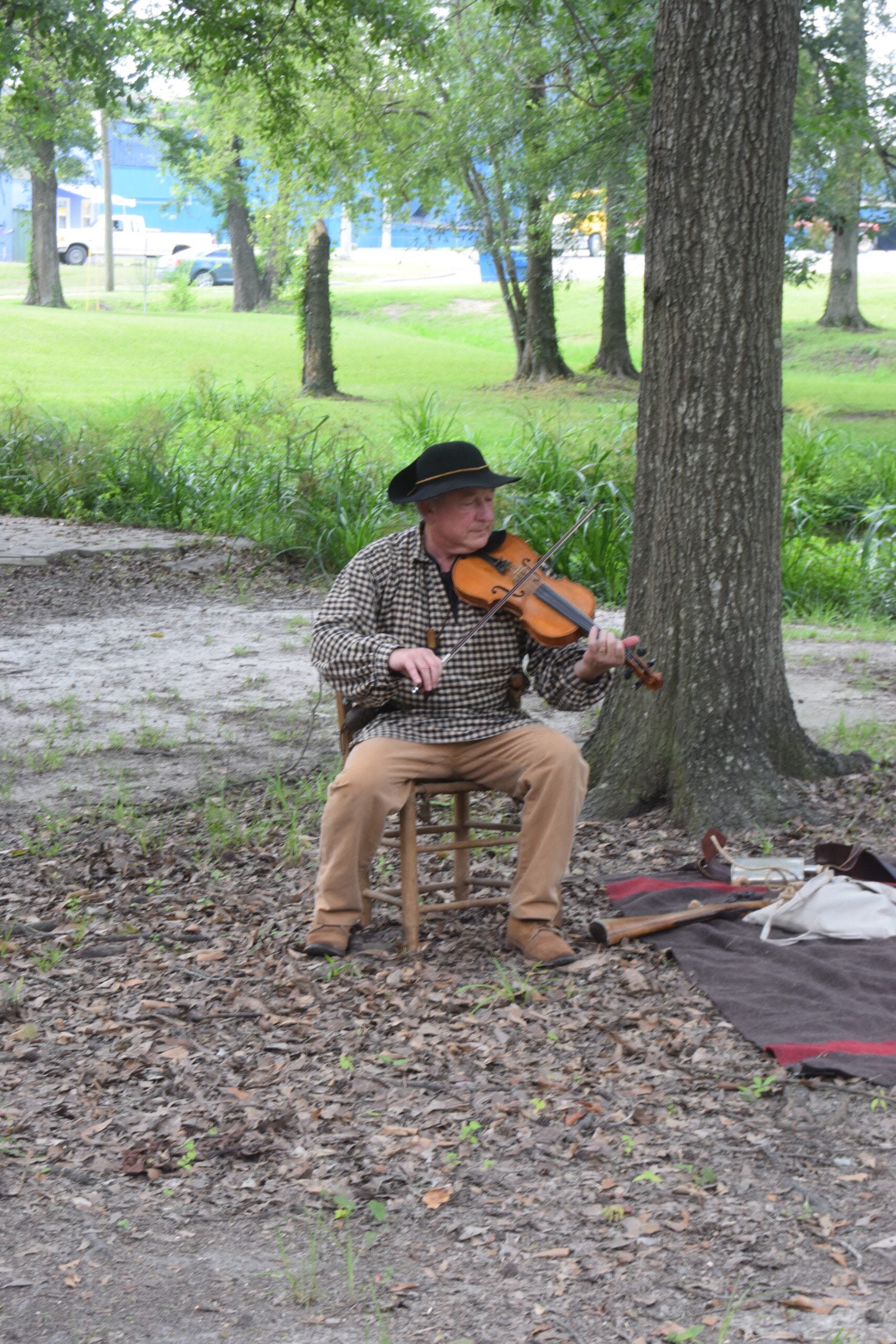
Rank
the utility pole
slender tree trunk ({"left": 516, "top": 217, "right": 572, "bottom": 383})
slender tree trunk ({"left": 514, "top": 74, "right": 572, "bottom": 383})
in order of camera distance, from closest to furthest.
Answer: slender tree trunk ({"left": 514, "top": 74, "right": 572, "bottom": 383}), slender tree trunk ({"left": 516, "top": 217, "right": 572, "bottom": 383}), the utility pole

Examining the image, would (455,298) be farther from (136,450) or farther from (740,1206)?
(740,1206)

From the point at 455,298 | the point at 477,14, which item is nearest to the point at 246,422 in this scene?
the point at 477,14

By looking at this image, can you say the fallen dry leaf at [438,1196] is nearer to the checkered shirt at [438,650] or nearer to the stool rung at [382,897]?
the stool rung at [382,897]

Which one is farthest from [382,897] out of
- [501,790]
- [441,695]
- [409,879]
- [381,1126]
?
[381,1126]

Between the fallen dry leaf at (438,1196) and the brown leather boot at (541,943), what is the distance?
1143mm

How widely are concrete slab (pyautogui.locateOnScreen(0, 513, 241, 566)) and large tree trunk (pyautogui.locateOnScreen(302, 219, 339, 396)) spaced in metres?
10.6

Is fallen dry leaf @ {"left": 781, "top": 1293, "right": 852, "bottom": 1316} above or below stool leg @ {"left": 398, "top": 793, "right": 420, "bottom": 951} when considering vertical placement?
below

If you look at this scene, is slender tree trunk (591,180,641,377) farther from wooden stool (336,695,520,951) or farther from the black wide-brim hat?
wooden stool (336,695,520,951)

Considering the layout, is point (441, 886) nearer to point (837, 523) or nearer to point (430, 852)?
point (430, 852)

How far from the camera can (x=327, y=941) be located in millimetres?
4164

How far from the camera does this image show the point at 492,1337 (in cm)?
252

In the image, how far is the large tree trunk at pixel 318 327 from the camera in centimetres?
2228

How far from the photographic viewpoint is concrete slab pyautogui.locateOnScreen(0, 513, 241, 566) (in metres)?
11.1

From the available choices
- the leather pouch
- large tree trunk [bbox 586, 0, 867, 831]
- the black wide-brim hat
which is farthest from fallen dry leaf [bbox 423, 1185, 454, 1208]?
large tree trunk [bbox 586, 0, 867, 831]
